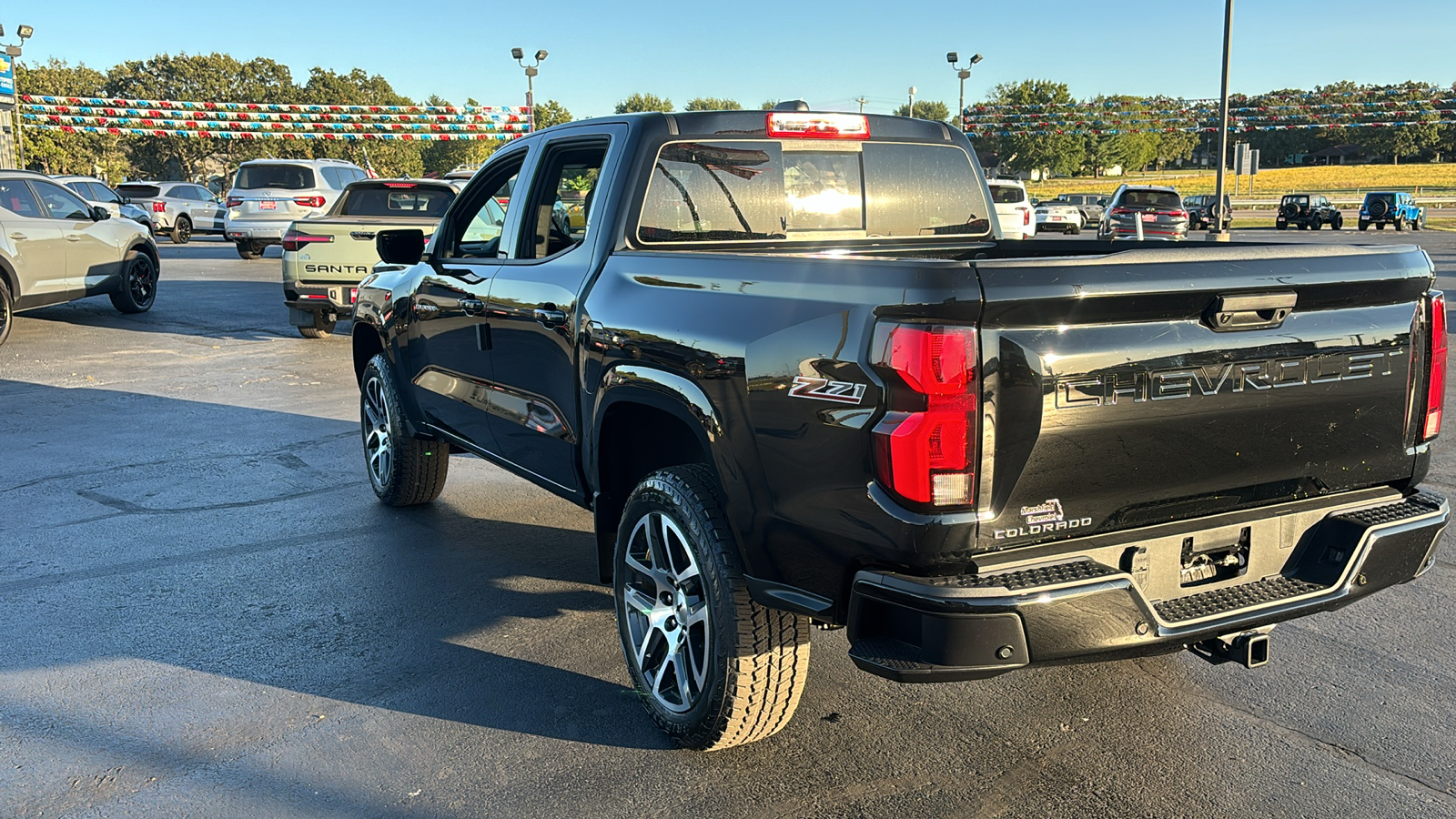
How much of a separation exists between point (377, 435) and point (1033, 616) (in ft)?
15.1

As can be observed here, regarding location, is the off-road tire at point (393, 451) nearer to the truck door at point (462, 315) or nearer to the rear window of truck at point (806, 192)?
the truck door at point (462, 315)

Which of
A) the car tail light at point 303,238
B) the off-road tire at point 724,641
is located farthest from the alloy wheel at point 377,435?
the car tail light at point 303,238

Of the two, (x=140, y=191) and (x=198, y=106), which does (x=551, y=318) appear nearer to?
(x=140, y=191)

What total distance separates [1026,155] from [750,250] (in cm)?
10619

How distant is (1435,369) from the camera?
340cm

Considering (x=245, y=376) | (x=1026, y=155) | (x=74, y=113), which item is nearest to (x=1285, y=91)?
(x=1026, y=155)

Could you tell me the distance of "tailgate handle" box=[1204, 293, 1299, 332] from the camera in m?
2.90

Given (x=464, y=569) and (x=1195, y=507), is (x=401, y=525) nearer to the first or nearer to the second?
(x=464, y=569)

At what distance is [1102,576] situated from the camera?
9.05ft

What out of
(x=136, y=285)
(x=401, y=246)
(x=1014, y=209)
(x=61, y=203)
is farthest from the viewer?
(x=1014, y=209)

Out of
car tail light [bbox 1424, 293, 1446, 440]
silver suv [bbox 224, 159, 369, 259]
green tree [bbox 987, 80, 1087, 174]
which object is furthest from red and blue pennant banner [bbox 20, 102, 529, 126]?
green tree [bbox 987, 80, 1087, 174]

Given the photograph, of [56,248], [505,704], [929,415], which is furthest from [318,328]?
[929,415]

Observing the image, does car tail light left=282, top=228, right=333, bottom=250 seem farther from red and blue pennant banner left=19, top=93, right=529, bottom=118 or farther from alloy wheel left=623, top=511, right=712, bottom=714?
red and blue pennant banner left=19, top=93, right=529, bottom=118

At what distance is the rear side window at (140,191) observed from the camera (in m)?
32.1
